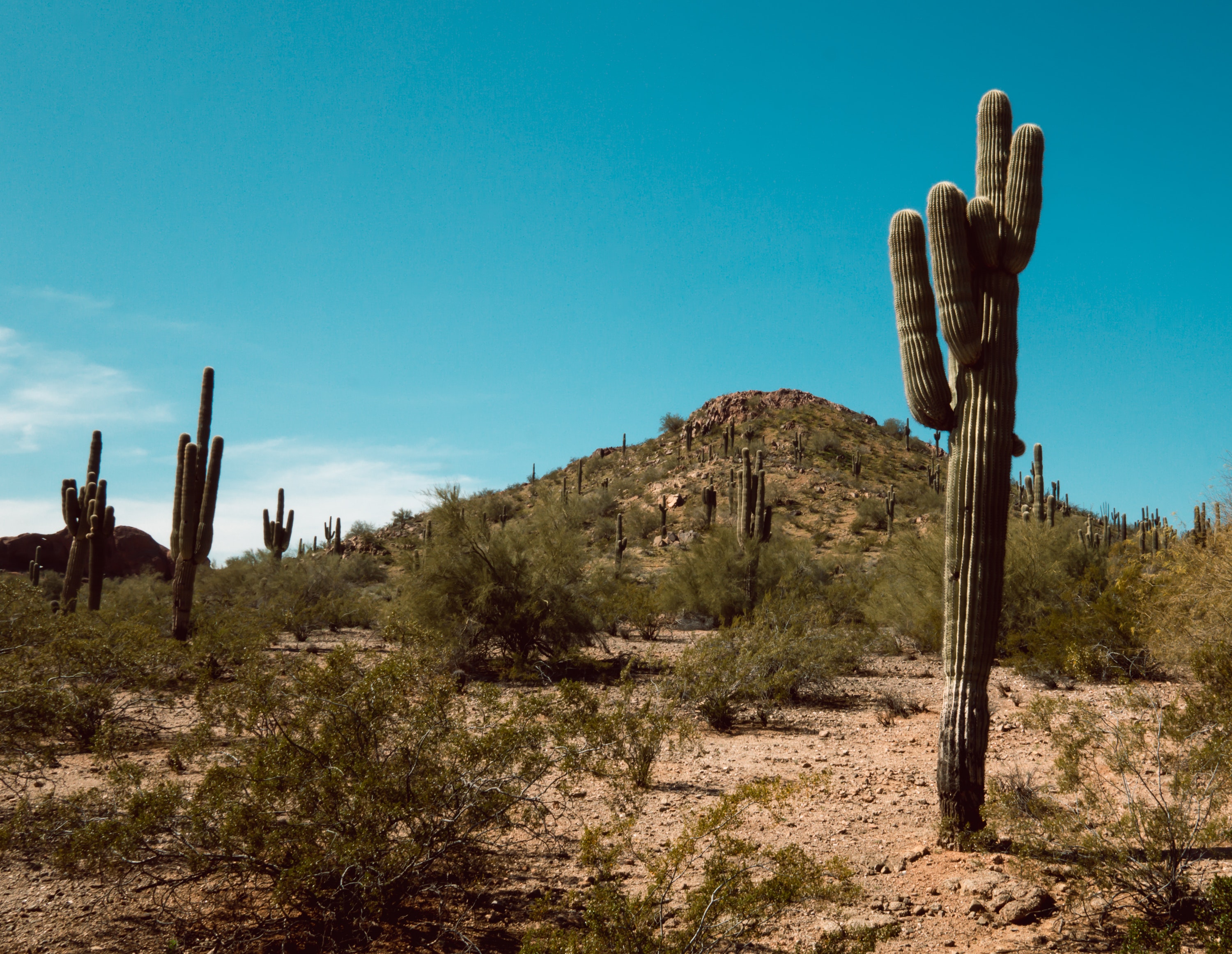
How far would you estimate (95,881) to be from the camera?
17.7ft

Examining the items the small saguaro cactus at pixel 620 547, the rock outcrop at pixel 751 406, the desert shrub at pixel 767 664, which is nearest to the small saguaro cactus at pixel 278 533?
the small saguaro cactus at pixel 620 547

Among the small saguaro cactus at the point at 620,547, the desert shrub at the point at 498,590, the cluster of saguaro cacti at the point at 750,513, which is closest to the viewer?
the desert shrub at the point at 498,590

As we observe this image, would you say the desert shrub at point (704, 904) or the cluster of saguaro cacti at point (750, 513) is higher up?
the cluster of saguaro cacti at point (750, 513)

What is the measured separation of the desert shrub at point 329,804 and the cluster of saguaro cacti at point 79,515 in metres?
15.0

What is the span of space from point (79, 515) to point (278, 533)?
9.06m

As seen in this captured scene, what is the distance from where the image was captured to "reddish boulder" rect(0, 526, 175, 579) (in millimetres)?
35000

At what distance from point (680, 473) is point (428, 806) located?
150 ft

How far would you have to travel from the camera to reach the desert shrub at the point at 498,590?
14750 millimetres

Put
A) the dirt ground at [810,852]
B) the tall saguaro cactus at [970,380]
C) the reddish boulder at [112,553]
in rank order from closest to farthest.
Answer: the dirt ground at [810,852] → the tall saguaro cactus at [970,380] → the reddish boulder at [112,553]

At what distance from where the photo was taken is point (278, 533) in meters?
27.6

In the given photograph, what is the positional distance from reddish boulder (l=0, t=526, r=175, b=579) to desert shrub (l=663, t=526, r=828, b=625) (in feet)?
76.3

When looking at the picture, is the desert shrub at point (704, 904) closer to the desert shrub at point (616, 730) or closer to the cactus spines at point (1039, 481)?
the desert shrub at point (616, 730)

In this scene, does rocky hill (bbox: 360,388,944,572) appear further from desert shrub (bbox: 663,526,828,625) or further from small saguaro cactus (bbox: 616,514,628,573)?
desert shrub (bbox: 663,526,828,625)

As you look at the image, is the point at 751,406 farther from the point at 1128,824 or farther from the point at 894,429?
the point at 1128,824
